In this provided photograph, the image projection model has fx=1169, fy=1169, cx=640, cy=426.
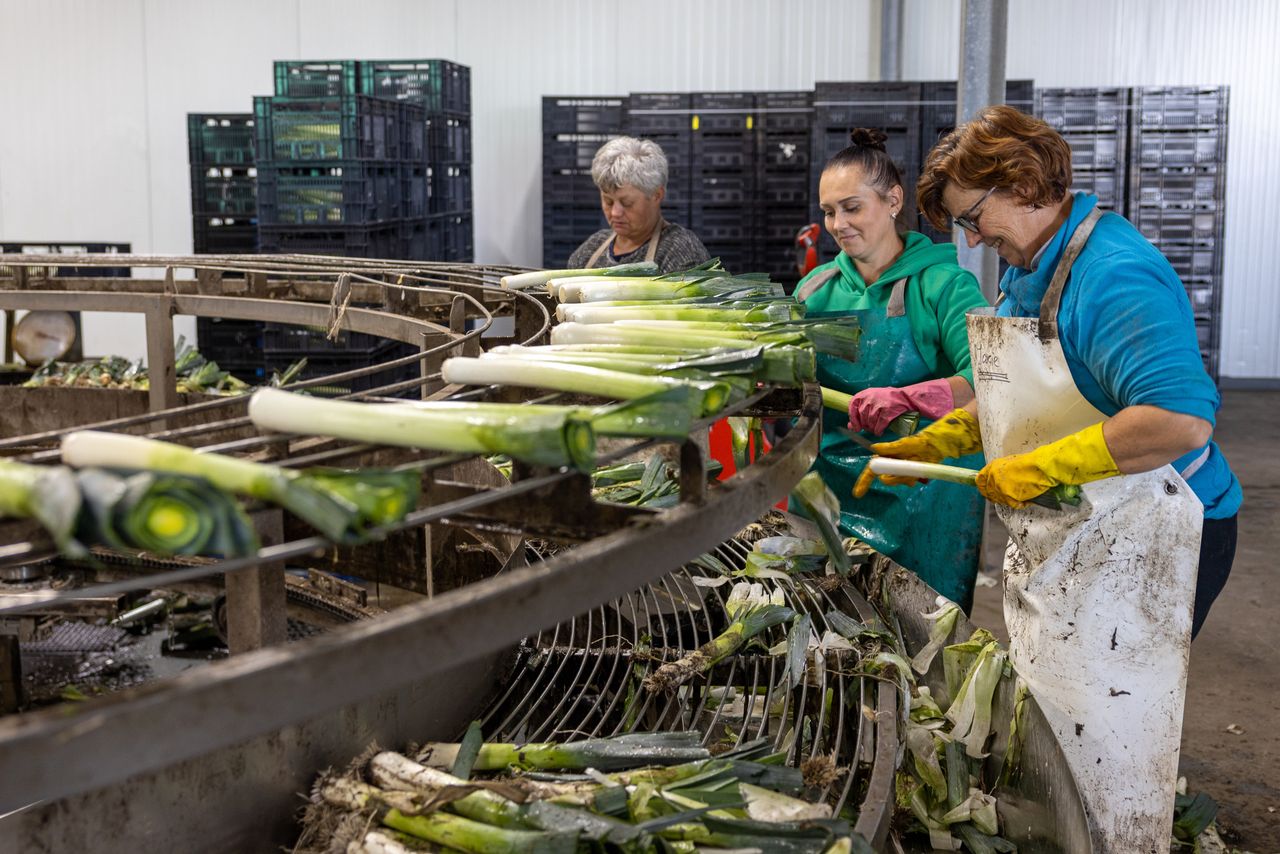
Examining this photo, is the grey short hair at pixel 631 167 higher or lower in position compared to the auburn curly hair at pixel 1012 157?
higher

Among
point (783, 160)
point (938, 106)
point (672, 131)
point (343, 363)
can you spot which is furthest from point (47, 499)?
point (783, 160)

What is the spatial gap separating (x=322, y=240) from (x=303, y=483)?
22.0 ft

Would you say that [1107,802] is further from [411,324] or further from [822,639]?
[411,324]

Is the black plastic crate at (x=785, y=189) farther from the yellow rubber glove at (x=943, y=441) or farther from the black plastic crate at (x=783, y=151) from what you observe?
the yellow rubber glove at (x=943, y=441)

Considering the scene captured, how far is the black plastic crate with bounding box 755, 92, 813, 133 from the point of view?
31.2 feet

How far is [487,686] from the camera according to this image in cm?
240

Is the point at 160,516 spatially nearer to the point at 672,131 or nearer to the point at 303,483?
→ the point at 303,483

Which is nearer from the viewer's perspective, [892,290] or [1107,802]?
[1107,802]

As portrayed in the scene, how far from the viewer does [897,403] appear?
3293 millimetres

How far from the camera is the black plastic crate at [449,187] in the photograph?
9.01 meters

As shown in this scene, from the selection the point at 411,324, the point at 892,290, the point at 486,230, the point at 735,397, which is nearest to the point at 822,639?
the point at 735,397

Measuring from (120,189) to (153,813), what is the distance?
12.1m

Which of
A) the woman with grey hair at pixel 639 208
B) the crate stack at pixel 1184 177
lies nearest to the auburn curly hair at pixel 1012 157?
the woman with grey hair at pixel 639 208

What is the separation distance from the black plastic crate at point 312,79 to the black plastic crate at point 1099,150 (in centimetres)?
574
